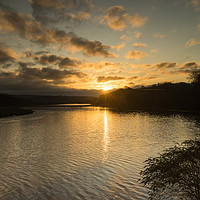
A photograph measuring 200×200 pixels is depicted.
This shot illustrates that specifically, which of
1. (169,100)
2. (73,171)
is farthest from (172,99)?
(73,171)

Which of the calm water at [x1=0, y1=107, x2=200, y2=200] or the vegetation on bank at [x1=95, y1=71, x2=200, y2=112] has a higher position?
the vegetation on bank at [x1=95, y1=71, x2=200, y2=112]

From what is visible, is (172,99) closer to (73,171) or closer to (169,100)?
(169,100)

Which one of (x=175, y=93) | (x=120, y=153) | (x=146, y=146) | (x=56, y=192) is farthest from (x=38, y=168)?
(x=175, y=93)

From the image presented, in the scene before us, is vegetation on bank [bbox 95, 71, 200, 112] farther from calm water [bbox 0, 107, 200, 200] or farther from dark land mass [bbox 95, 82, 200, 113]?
calm water [bbox 0, 107, 200, 200]

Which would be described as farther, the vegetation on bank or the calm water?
the vegetation on bank

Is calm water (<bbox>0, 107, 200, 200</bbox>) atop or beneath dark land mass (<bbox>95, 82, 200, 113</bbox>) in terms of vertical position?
beneath

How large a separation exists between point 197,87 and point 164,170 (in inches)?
4076

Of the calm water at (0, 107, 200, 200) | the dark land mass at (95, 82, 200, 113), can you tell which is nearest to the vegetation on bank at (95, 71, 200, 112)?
the dark land mass at (95, 82, 200, 113)

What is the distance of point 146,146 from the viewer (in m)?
23.5

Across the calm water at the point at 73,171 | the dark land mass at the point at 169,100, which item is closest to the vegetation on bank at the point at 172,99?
the dark land mass at the point at 169,100

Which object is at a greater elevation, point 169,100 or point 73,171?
point 169,100

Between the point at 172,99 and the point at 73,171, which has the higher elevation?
the point at 172,99

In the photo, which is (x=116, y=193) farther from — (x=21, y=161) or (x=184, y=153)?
(x=21, y=161)

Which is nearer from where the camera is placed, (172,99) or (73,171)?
(73,171)
